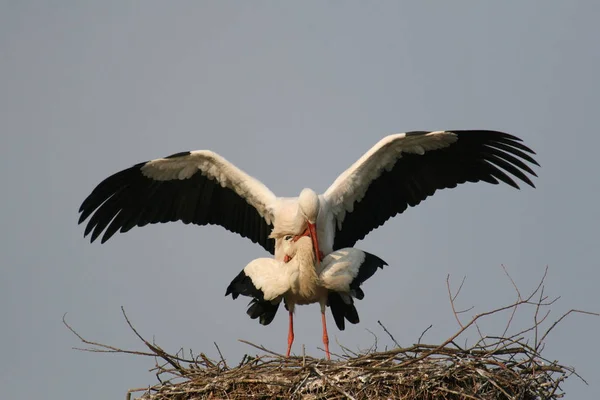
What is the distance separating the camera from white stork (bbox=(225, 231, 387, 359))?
8367 mm

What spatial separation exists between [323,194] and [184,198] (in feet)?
4.56

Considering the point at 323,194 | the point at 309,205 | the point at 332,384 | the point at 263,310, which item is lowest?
the point at 332,384

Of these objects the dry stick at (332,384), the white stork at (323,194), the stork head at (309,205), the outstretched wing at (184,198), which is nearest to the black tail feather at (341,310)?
the white stork at (323,194)

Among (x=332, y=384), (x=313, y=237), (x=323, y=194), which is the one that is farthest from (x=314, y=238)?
(x=332, y=384)

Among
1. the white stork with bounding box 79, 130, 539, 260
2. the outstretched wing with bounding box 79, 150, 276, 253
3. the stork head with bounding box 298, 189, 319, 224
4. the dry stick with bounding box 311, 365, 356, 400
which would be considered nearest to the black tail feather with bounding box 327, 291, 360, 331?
the white stork with bounding box 79, 130, 539, 260

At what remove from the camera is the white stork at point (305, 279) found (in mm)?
8367

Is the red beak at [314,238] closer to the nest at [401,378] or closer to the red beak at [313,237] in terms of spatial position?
the red beak at [313,237]

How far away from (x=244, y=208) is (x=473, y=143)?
214 cm

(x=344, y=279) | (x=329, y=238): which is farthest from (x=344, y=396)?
(x=329, y=238)

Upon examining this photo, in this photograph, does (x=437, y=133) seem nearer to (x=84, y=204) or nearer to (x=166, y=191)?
(x=166, y=191)

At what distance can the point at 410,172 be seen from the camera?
9.27m

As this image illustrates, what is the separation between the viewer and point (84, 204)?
9344 millimetres

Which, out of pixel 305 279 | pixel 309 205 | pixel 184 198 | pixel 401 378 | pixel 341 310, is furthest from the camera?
pixel 184 198

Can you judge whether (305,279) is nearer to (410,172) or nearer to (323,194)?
(323,194)
